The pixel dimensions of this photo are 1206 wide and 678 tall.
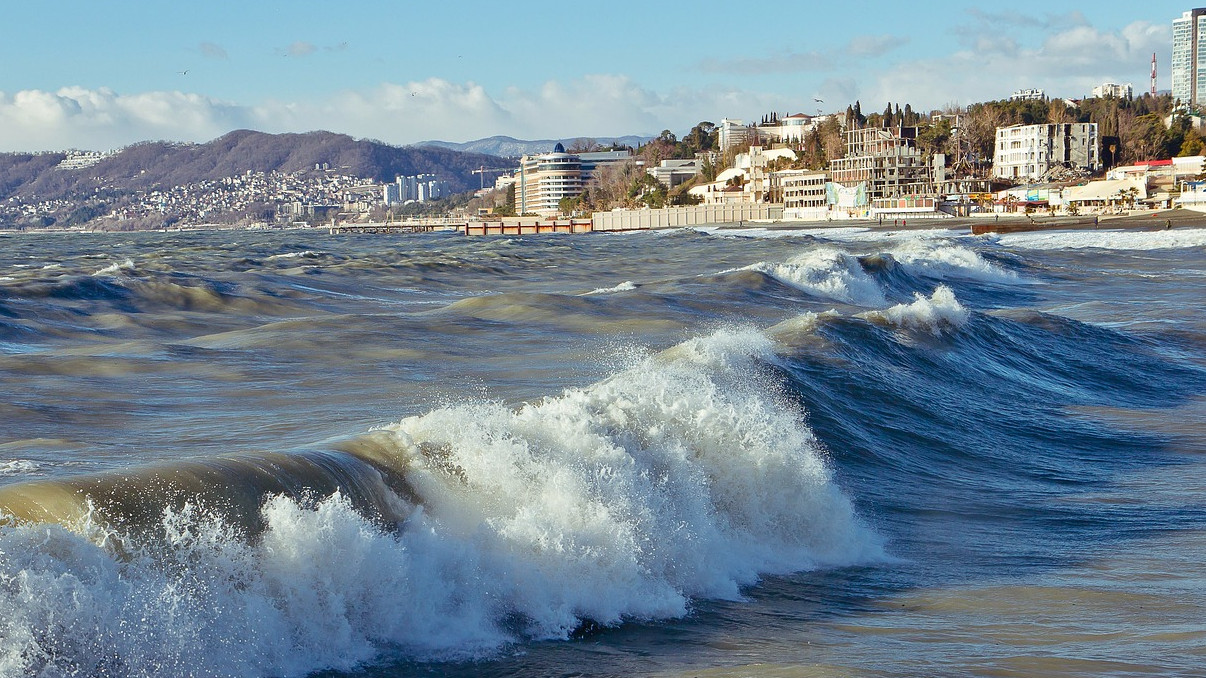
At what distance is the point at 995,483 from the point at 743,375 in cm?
286

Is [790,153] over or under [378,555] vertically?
over

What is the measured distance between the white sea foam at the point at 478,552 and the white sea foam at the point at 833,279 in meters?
21.7

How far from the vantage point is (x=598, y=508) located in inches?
310

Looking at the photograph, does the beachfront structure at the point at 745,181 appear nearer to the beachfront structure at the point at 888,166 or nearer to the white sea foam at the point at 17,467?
the beachfront structure at the point at 888,166

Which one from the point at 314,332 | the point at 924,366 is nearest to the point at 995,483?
the point at 924,366

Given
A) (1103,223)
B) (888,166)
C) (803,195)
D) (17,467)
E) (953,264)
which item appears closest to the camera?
(17,467)

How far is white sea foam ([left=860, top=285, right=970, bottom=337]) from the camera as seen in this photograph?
64.1ft

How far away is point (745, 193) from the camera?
163125 millimetres

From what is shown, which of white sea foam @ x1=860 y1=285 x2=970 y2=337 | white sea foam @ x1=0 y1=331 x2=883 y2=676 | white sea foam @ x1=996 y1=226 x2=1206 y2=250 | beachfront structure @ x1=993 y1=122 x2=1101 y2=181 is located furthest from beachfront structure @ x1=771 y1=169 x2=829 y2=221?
white sea foam @ x1=0 y1=331 x2=883 y2=676

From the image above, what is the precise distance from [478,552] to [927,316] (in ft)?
47.9

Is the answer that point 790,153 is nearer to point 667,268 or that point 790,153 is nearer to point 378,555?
point 667,268

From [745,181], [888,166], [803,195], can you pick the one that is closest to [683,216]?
[803,195]

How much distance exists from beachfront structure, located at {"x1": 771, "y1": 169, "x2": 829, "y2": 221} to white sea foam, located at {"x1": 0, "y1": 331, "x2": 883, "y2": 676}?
129m

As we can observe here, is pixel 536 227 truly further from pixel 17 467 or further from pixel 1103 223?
pixel 17 467
